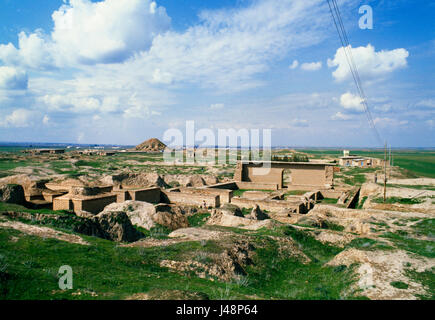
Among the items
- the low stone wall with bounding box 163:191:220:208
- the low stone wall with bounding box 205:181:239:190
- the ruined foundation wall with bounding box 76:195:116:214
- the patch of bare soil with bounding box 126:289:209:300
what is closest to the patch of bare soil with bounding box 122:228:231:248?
the patch of bare soil with bounding box 126:289:209:300

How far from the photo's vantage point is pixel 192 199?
19719mm

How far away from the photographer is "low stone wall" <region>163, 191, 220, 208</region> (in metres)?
19.1

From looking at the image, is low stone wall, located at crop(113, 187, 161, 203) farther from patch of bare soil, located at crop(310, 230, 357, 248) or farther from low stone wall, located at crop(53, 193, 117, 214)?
patch of bare soil, located at crop(310, 230, 357, 248)

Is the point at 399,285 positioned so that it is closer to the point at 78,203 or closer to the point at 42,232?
the point at 42,232

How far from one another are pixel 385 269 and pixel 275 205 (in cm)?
1116

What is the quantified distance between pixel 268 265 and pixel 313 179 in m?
19.9

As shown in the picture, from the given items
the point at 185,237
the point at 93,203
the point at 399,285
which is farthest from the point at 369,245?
the point at 93,203

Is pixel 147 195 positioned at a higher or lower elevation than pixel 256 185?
higher

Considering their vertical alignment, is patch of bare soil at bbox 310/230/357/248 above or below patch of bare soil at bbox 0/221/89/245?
below

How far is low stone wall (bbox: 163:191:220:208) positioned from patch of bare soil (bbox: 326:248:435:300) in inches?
448

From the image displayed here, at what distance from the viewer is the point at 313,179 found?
26.3 m

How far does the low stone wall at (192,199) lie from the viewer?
19102 mm

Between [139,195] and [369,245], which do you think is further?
[139,195]

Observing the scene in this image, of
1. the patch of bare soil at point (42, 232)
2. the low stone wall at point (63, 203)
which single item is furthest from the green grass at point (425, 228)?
the low stone wall at point (63, 203)
